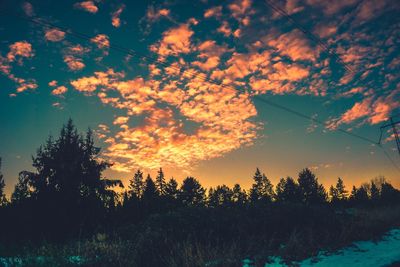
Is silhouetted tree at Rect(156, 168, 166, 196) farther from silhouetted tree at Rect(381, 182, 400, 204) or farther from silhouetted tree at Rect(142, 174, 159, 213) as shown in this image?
silhouetted tree at Rect(381, 182, 400, 204)

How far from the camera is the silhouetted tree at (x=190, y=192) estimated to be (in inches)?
2480

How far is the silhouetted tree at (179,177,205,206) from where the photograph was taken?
63000 mm

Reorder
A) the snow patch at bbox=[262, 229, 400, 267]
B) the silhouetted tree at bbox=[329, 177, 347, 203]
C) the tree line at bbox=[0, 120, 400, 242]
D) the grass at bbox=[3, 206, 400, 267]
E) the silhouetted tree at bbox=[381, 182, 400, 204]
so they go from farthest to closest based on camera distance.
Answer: the silhouetted tree at bbox=[329, 177, 347, 203], the silhouetted tree at bbox=[381, 182, 400, 204], the tree line at bbox=[0, 120, 400, 242], the grass at bbox=[3, 206, 400, 267], the snow patch at bbox=[262, 229, 400, 267]

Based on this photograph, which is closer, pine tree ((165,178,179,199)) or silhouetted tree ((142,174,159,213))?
silhouetted tree ((142,174,159,213))

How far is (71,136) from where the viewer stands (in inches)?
895

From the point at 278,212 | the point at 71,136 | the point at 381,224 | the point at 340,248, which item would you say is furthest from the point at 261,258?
the point at 71,136

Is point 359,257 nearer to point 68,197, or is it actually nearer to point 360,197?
point 68,197

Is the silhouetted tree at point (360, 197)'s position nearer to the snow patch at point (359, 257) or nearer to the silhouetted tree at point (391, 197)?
the silhouetted tree at point (391, 197)

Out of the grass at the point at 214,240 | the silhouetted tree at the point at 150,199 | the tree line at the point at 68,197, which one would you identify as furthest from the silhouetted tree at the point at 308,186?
the grass at the point at 214,240

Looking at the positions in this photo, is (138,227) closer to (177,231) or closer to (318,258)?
(177,231)

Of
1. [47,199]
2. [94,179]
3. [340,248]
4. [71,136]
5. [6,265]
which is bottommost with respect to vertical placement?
[340,248]

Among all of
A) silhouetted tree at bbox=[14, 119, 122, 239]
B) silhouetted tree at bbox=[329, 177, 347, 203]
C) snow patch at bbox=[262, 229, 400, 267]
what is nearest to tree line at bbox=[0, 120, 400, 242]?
silhouetted tree at bbox=[14, 119, 122, 239]

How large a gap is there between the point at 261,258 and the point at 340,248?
3346 mm

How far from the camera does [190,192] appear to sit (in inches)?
2515
